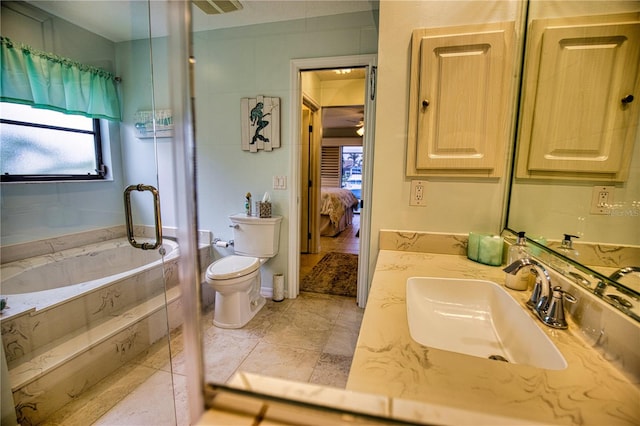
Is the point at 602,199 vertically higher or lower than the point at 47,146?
lower

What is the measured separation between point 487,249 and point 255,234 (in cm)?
185

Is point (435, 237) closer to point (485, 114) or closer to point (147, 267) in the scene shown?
point (485, 114)

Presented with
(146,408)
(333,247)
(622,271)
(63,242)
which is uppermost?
(622,271)

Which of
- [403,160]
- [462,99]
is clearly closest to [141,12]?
[403,160]

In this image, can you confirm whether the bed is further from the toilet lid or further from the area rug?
the toilet lid

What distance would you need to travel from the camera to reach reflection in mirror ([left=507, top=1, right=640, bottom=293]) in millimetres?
899

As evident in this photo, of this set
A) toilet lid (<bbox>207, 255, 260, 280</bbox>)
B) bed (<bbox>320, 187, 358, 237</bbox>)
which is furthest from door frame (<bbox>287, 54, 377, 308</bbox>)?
bed (<bbox>320, 187, 358, 237</bbox>)

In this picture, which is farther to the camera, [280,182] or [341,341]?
[280,182]

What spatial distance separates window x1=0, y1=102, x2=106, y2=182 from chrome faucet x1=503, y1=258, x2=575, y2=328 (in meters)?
3.13

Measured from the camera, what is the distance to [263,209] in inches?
99.4

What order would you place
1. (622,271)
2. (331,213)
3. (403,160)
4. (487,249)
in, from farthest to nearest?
(331,213), (403,160), (487,249), (622,271)

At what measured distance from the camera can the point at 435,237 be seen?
1427 mm

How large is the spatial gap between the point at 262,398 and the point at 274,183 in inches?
88.0

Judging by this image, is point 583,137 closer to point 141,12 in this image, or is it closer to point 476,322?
point 476,322
